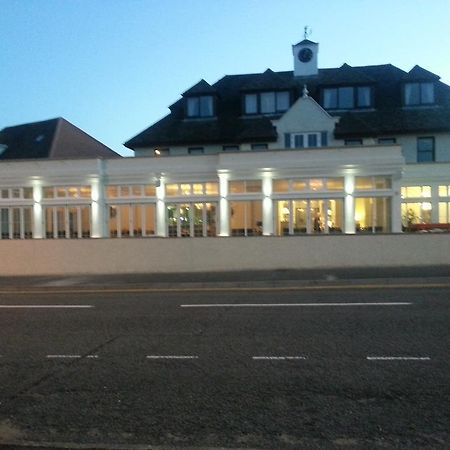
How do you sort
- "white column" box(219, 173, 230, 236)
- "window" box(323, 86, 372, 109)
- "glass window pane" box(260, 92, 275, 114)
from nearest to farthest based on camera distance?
1. "white column" box(219, 173, 230, 236)
2. "window" box(323, 86, 372, 109)
3. "glass window pane" box(260, 92, 275, 114)

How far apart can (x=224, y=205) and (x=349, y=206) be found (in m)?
6.64

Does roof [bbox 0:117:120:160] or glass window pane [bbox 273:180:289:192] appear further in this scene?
roof [bbox 0:117:120:160]

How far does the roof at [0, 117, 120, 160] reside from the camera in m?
39.0

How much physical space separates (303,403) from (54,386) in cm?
265

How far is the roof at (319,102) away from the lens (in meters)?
31.8

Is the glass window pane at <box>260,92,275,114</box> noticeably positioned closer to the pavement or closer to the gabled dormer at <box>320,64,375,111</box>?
the gabled dormer at <box>320,64,375,111</box>

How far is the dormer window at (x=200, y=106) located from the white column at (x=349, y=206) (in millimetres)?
12251

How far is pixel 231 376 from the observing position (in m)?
5.72

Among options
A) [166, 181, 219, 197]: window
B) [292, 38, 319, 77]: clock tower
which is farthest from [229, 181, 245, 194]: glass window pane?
[292, 38, 319, 77]: clock tower

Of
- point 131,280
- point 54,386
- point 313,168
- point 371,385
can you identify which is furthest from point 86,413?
point 313,168

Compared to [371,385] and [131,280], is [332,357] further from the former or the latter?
[131,280]

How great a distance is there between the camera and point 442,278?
13.5 m

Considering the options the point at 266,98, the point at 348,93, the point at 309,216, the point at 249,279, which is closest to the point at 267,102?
the point at 266,98

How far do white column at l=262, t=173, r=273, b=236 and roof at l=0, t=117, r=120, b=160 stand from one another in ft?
53.7
